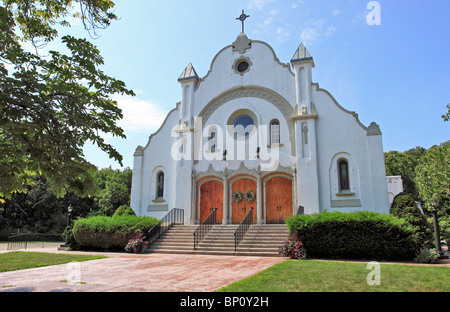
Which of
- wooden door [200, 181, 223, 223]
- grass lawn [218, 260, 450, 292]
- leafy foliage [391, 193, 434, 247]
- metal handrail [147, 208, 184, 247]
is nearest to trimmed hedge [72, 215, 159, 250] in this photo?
metal handrail [147, 208, 184, 247]

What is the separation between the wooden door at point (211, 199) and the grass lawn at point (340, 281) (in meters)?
11.0

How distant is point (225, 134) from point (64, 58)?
15.2 m

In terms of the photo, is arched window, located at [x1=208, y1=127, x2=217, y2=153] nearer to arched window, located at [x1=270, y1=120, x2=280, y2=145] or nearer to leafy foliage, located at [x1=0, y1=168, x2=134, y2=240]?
arched window, located at [x1=270, y1=120, x2=280, y2=145]

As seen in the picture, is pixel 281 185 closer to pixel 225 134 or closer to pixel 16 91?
pixel 225 134

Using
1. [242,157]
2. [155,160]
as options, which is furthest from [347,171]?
[155,160]

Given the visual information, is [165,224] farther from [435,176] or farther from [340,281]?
[435,176]

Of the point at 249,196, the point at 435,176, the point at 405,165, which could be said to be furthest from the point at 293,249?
the point at 405,165

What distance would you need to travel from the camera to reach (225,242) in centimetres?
1566

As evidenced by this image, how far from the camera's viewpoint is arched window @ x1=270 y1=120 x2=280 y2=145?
19.6 metres

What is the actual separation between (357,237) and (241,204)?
7886mm

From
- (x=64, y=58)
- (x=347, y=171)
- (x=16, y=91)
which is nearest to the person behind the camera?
(x=16, y=91)

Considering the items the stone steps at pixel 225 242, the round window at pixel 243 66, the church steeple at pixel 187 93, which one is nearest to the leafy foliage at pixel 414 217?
the stone steps at pixel 225 242

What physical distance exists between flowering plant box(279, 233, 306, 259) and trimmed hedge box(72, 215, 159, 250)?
7.41m

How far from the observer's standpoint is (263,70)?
810 inches
